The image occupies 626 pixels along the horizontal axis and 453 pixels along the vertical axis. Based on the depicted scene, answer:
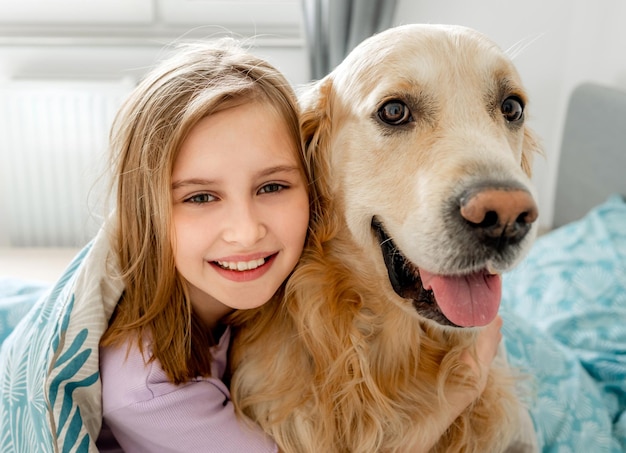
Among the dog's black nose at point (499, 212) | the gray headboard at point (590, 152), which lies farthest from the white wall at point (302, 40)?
the dog's black nose at point (499, 212)

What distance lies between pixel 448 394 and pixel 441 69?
62 cm

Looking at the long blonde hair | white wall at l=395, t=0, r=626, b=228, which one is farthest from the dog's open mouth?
white wall at l=395, t=0, r=626, b=228

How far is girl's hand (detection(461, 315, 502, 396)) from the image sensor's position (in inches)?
49.7

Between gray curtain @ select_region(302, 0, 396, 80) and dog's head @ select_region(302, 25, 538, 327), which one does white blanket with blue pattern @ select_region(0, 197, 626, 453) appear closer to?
dog's head @ select_region(302, 25, 538, 327)

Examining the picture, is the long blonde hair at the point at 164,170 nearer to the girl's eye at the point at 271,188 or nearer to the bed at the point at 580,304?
the girl's eye at the point at 271,188

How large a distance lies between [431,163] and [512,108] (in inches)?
9.4

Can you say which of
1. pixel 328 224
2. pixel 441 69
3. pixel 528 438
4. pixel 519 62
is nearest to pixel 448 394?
pixel 528 438

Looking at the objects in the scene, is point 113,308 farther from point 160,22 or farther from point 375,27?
point 160,22

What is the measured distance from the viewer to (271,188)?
121 cm

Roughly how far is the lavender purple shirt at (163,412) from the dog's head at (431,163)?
39cm

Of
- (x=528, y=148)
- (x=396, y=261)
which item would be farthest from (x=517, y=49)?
(x=396, y=261)

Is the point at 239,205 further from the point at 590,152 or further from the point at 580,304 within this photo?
the point at 590,152

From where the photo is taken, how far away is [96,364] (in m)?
1.16

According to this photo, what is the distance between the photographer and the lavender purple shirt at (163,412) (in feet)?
3.73
